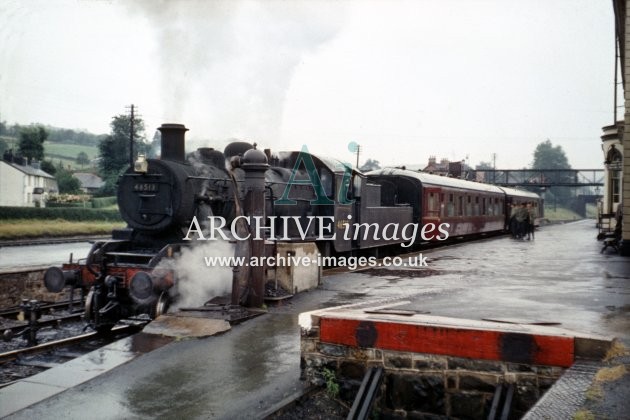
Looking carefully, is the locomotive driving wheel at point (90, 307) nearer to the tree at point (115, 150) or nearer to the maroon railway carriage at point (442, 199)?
the maroon railway carriage at point (442, 199)

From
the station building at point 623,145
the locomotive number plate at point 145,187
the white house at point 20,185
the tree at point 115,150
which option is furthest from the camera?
the tree at point 115,150

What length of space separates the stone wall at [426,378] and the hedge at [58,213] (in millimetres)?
27654

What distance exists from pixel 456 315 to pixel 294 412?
2.66m

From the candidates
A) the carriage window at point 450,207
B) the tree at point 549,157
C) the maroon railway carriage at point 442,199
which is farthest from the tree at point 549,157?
the carriage window at point 450,207

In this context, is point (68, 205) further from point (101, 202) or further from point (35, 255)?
point (35, 255)

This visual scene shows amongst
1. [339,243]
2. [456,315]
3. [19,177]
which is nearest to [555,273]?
[339,243]

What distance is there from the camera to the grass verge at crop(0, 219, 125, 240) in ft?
92.8

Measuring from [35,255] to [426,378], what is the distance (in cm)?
1926

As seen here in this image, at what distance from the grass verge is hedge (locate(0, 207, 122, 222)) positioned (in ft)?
1.26

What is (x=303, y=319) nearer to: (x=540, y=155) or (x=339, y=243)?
(x=339, y=243)

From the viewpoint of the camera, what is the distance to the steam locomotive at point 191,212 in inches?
340

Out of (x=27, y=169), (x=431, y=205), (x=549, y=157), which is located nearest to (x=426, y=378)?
(x=431, y=205)

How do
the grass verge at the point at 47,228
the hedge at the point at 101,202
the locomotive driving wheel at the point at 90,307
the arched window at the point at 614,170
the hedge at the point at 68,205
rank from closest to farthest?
the locomotive driving wheel at the point at 90,307, the arched window at the point at 614,170, the grass verge at the point at 47,228, the hedge at the point at 68,205, the hedge at the point at 101,202

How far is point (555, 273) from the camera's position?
477 inches
